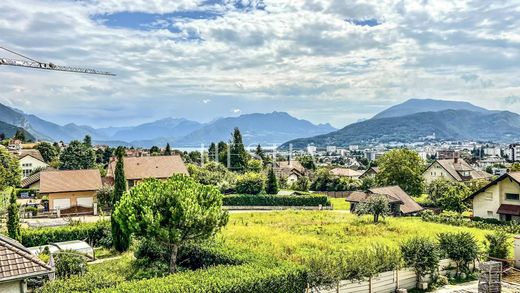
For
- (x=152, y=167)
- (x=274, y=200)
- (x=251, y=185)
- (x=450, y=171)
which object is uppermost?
(x=152, y=167)

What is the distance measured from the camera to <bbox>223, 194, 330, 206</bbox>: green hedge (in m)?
53.6

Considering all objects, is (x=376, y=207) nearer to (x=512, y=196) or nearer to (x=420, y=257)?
(x=512, y=196)

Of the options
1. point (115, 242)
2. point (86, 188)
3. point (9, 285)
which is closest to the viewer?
point (9, 285)

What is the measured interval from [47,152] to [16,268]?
97.6 meters

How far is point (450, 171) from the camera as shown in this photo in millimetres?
80938

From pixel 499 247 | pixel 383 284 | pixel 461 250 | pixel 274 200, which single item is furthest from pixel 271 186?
pixel 383 284

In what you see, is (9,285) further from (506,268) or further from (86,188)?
(86,188)

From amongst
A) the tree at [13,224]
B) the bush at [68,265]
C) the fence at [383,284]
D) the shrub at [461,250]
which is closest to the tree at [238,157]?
the tree at [13,224]

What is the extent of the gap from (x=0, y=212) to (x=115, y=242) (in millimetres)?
19975

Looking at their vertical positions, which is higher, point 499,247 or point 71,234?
point 71,234

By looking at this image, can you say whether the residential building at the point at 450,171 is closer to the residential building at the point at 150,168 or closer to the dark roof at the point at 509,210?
the dark roof at the point at 509,210

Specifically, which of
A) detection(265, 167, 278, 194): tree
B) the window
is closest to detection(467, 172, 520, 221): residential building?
the window

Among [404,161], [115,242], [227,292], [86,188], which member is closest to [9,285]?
[227,292]

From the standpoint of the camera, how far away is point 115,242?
88.1 feet
